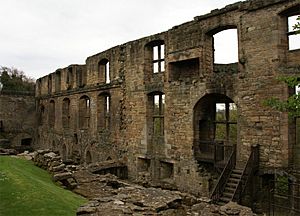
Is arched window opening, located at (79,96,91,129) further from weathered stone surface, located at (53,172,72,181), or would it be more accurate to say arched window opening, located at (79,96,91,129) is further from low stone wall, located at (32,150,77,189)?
weathered stone surface, located at (53,172,72,181)

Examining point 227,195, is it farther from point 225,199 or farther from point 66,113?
point 66,113

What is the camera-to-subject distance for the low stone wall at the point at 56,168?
12.5 meters

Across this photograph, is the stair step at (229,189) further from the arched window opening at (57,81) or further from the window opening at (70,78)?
the arched window opening at (57,81)

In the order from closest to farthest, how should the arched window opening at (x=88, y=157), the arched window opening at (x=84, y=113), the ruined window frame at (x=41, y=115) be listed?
the arched window opening at (x=88, y=157)
the arched window opening at (x=84, y=113)
the ruined window frame at (x=41, y=115)

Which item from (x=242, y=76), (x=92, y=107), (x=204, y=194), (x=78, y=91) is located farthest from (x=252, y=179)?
(x=78, y=91)

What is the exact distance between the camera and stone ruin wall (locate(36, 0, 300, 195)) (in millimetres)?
11242

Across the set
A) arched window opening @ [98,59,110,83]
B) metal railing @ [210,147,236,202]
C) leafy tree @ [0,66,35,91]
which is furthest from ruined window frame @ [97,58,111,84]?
leafy tree @ [0,66,35,91]

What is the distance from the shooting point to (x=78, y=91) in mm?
23219

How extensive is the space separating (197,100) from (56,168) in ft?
21.3

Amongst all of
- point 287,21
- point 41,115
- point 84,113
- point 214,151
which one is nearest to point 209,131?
point 214,151

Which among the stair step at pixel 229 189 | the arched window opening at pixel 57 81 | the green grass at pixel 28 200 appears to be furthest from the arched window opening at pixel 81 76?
the stair step at pixel 229 189

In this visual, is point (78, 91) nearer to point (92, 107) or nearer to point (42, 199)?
point (92, 107)

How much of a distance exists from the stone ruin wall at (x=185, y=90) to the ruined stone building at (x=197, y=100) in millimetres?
37

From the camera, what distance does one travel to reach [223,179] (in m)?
11.5
